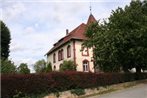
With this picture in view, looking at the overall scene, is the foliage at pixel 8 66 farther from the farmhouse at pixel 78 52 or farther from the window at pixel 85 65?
the window at pixel 85 65

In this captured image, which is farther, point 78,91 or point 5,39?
point 5,39

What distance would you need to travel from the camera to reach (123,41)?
1414 inches

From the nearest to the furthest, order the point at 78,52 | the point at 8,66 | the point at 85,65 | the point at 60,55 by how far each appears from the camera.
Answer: the point at 8,66, the point at 78,52, the point at 85,65, the point at 60,55

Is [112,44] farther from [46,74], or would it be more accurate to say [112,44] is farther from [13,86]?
[13,86]

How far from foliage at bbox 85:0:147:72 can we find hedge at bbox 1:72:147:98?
4.92 meters

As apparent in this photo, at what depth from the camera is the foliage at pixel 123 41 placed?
36150 millimetres

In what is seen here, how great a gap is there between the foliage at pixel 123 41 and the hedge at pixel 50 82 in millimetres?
4920

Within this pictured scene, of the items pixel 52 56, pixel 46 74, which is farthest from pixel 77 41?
pixel 46 74

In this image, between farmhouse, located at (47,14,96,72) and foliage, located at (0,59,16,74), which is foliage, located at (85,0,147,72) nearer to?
foliage, located at (0,59,16,74)

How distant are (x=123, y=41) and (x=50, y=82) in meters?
13.3

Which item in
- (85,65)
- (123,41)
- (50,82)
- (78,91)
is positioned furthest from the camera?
(85,65)

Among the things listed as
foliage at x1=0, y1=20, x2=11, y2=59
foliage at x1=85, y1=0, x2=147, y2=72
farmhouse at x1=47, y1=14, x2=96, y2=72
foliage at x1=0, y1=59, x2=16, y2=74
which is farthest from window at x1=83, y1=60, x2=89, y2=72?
foliage at x1=0, y1=59, x2=16, y2=74

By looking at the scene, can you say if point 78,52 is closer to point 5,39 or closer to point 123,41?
point 5,39

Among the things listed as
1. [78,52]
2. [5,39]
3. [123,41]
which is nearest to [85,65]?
[78,52]
